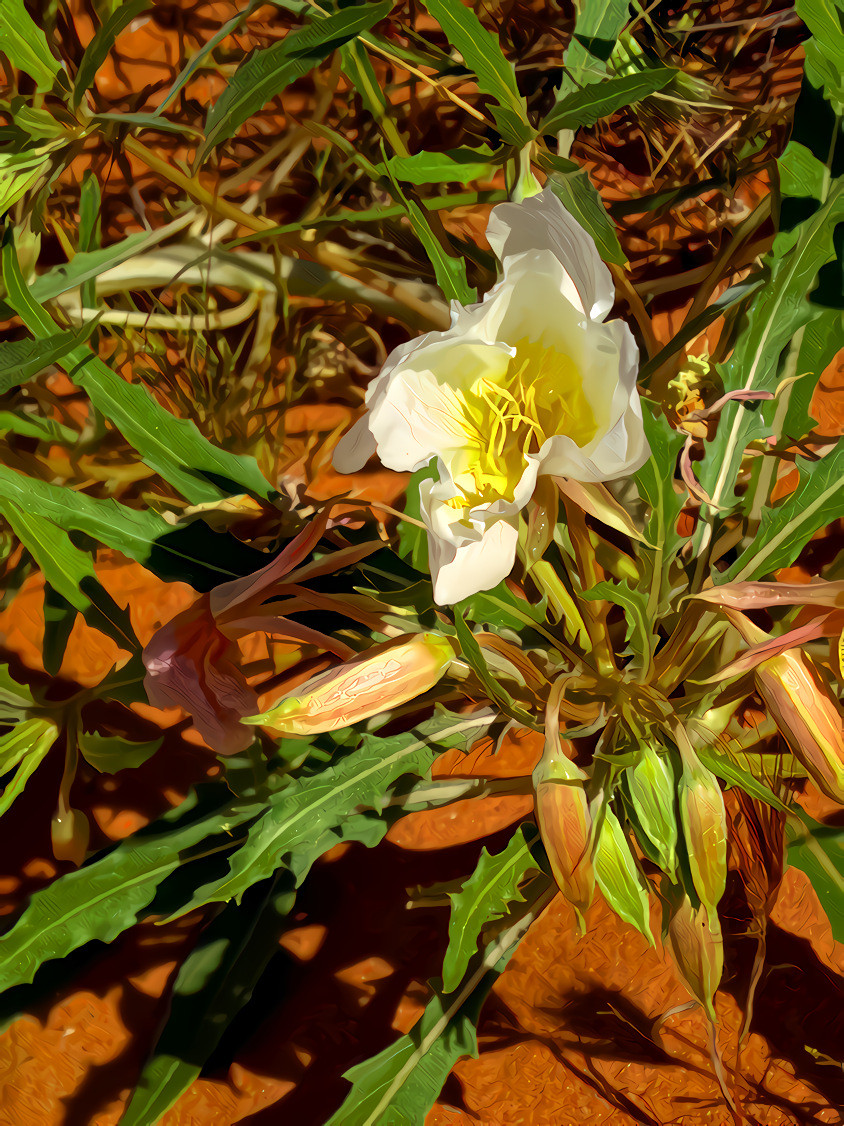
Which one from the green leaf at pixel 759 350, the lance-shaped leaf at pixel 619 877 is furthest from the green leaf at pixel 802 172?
the lance-shaped leaf at pixel 619 877

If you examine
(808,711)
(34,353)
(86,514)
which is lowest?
(808,711)

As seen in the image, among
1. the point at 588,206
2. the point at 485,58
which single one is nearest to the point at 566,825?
the point at 588,206

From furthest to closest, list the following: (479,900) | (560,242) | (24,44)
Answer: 1. (24,44)
2. (479,900)
3. (560,242)

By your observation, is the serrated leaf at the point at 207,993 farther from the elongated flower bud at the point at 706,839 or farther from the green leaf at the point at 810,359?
the green leaf at the point at 810,359

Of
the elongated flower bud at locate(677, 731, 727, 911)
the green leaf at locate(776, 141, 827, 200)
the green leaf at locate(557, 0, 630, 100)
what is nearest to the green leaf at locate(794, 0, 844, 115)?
the green leaf at locate(776, 141, 827, 200)

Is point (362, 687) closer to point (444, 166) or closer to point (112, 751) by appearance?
point (112, 751)
